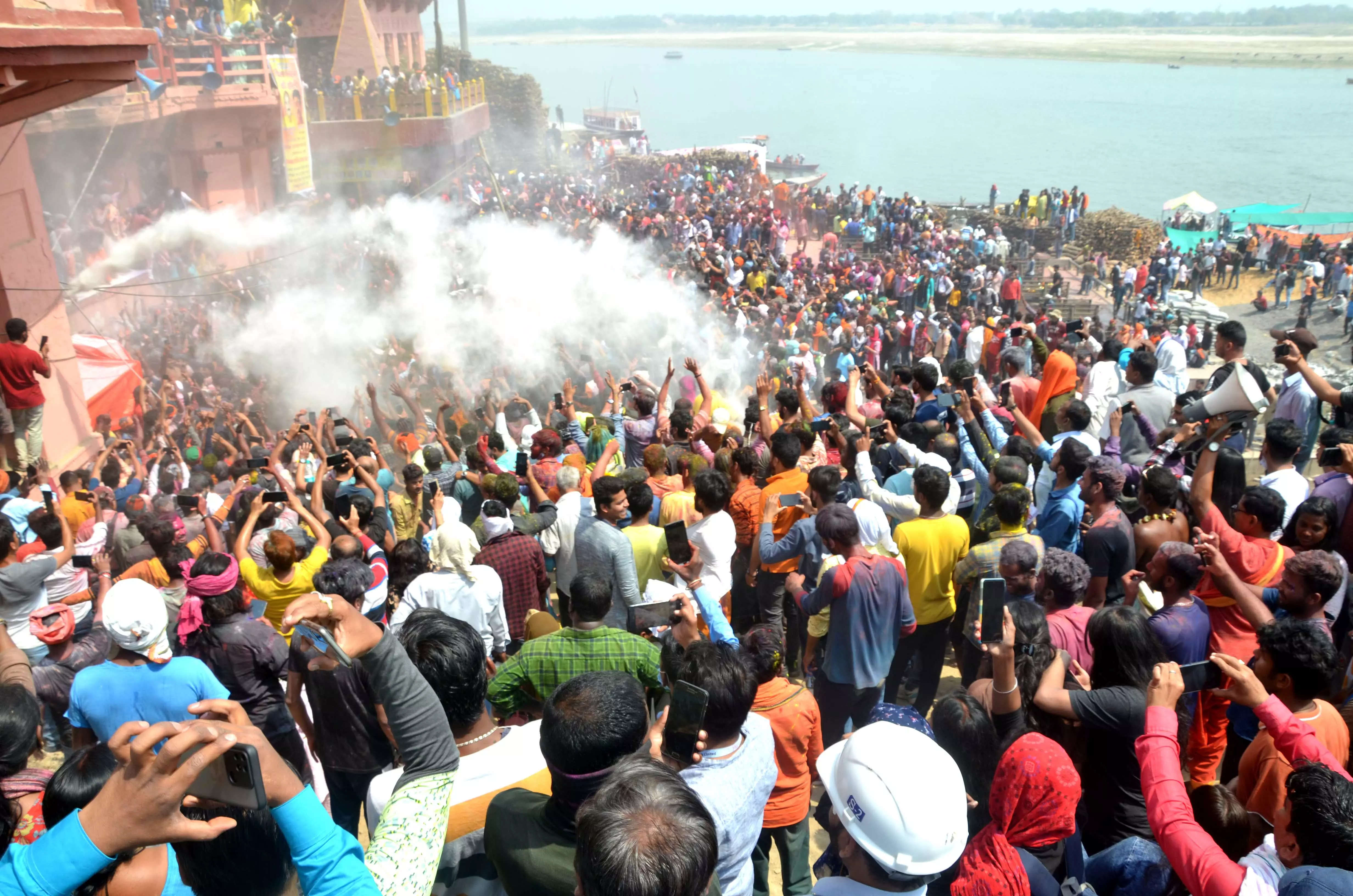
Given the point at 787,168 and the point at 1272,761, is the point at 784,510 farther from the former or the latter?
the point at 787,168

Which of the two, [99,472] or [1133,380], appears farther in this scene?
[99,472]

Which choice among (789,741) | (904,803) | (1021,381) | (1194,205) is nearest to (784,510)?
(789,741)

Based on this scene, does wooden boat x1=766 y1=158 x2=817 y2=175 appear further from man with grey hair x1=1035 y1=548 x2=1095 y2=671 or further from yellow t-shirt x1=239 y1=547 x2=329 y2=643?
man with grey hair x1=1035 y1=548 x2=1095 y2=671

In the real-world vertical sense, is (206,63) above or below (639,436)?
above

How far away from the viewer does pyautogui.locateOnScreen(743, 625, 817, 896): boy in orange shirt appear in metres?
3.25

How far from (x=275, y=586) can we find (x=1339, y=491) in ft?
17.5

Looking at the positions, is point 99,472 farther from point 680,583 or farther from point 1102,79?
point 1102,79

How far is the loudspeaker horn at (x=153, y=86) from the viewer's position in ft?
44.9

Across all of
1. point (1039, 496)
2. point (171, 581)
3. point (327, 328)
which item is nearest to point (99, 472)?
point (171, 581)

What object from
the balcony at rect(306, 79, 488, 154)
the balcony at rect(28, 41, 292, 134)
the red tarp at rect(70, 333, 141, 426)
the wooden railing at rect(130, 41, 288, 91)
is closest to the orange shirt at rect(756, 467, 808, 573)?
the red tarp at rect(70, 333, 141, 426)

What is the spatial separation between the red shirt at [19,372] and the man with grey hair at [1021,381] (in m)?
8.54

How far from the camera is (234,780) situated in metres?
1.71

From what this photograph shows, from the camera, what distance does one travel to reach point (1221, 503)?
18.1 ft

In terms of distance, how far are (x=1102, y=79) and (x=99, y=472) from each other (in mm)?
214107
